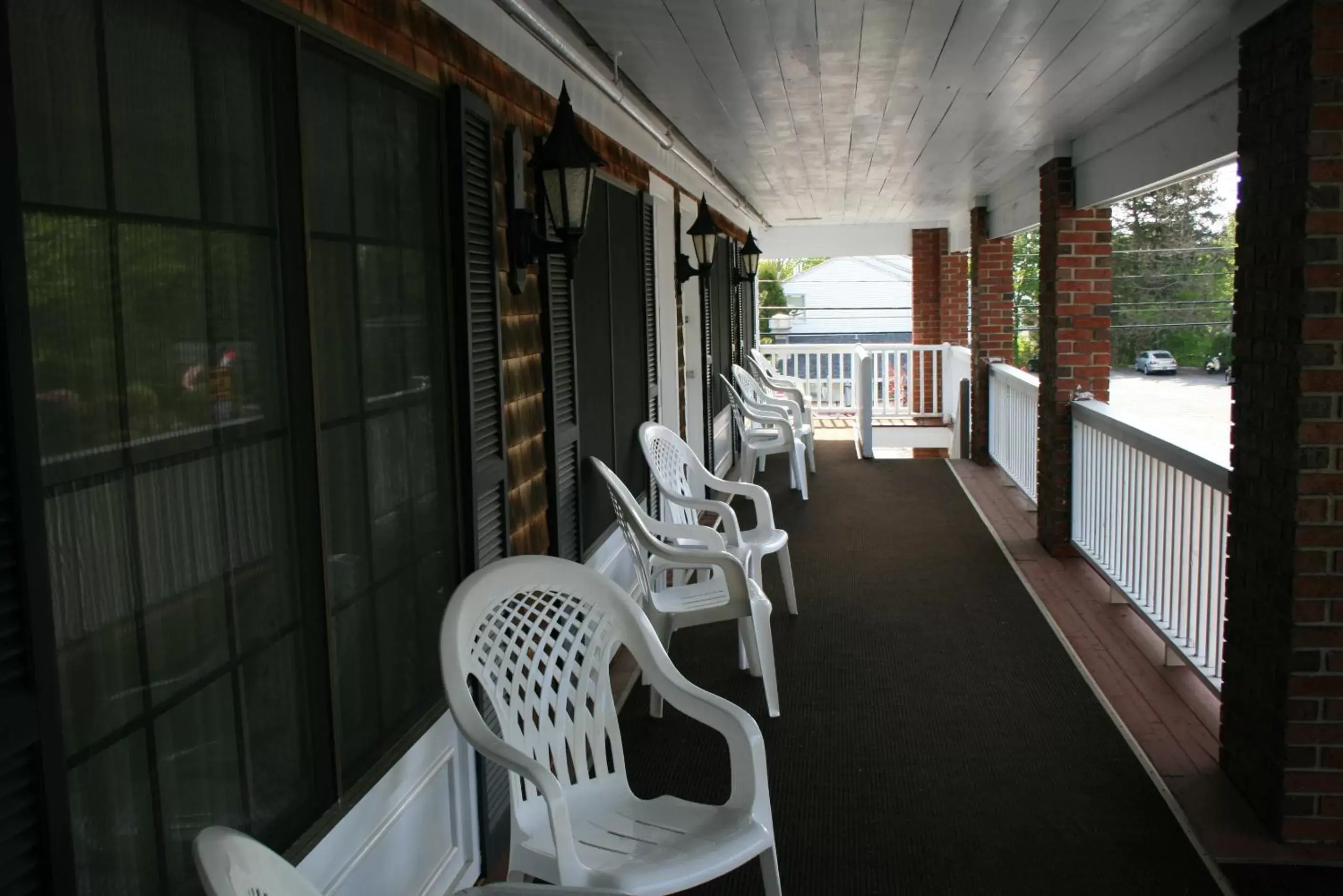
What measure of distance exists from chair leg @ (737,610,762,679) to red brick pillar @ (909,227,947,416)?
852 cm

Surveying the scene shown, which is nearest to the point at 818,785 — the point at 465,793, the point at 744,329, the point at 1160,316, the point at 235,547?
the point at 465,793

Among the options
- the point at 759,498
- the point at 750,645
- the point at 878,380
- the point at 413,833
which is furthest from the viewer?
the point at 878,380

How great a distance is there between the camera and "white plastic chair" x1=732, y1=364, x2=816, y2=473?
8570 mm

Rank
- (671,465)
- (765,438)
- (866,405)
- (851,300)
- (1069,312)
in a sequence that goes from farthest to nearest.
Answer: (851,300) < (866,405) < (765,438) < (1069,312) < (671,465)

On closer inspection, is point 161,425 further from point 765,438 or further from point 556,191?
point 765,438

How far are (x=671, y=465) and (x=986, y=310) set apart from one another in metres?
4.39

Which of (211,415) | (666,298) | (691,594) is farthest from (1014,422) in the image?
(211,415)

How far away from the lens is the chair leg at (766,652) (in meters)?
3.67

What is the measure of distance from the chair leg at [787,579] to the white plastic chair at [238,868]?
3.45 meters

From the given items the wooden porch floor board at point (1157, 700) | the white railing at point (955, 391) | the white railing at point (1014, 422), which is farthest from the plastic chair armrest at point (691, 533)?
the white railing at point (955, 391)

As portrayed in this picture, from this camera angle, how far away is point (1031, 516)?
23.0 feet

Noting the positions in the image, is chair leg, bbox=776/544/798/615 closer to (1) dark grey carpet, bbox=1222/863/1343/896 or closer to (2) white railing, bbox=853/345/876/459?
(1) dark grey carpet, bbox=1222/863/1343/896

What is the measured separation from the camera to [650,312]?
17.7 feet

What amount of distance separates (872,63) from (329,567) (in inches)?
106
